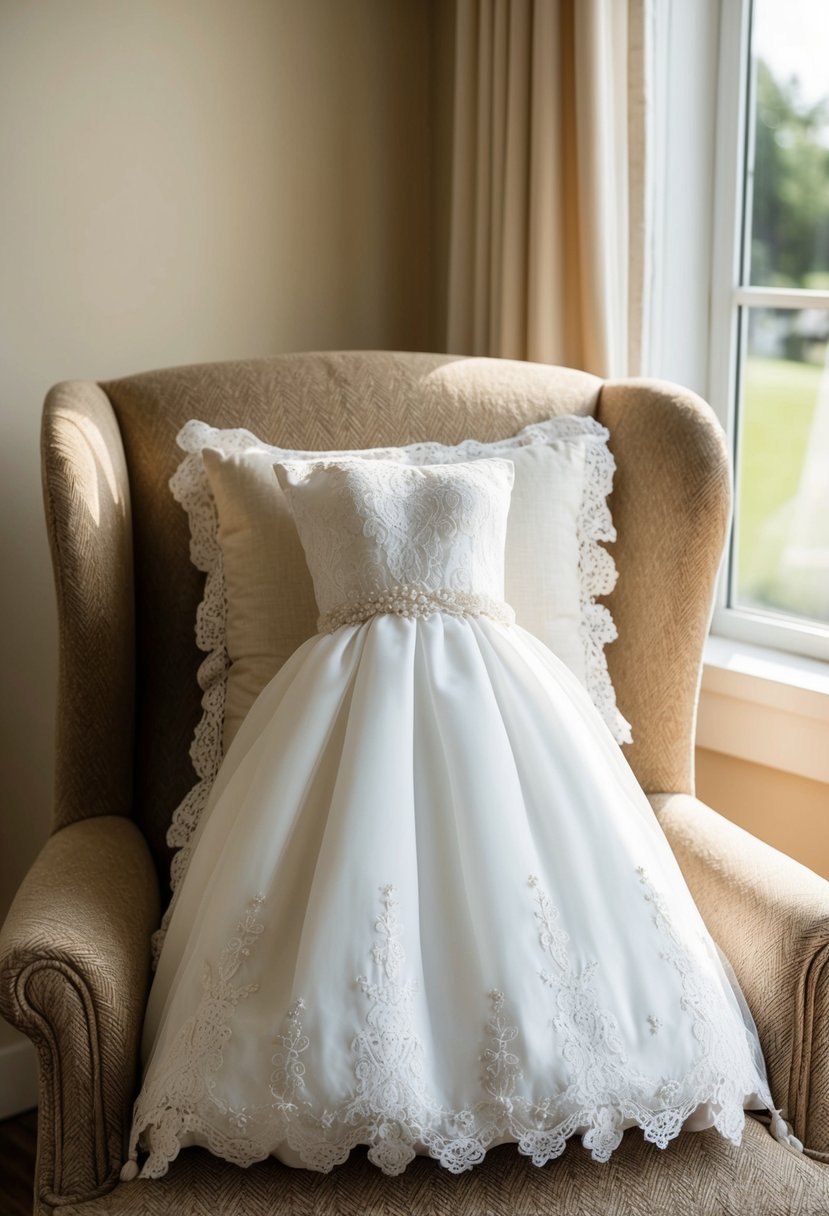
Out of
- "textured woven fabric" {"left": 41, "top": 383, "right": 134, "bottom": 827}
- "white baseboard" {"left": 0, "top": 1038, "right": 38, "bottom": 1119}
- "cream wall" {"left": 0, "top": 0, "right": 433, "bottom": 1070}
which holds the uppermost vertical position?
"cream wall" {"left": 0, "top": 0, "right": 433, "bottom": 1070}

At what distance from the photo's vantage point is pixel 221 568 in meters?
1.46

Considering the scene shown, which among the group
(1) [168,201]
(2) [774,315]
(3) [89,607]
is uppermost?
(1) [168,201]

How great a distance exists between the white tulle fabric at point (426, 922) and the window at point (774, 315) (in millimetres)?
816

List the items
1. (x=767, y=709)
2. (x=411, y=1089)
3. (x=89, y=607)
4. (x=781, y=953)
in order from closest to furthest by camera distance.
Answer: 1. (x=411, y=1089)
2. (x=781, y=953)
3. (x=89, y=607)
4. (x=767, y=709)

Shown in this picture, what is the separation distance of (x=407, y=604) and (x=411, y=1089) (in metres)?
0.49

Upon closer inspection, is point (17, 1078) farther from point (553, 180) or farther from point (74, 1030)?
point (553, 180)

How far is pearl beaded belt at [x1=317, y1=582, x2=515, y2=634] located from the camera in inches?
49.0

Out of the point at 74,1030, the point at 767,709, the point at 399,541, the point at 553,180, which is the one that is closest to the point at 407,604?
the point at 399,541

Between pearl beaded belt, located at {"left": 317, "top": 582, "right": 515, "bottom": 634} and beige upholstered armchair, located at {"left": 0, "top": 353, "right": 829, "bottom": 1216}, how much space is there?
323 mm

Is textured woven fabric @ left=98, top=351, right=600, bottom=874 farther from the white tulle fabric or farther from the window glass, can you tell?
the window glass

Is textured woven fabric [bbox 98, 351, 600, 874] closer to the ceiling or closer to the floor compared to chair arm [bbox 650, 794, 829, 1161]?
closer to the ceiling

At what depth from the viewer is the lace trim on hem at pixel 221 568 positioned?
142 centimetres

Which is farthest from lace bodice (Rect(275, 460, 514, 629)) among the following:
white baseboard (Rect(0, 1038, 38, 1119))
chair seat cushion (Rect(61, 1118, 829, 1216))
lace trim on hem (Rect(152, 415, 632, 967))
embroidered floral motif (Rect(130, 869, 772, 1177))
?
white baseboard (Rect(0, 1038, 38, 1119))

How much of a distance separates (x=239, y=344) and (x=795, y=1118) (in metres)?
1.43
